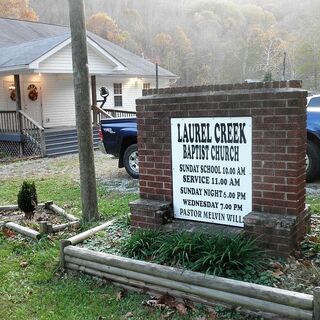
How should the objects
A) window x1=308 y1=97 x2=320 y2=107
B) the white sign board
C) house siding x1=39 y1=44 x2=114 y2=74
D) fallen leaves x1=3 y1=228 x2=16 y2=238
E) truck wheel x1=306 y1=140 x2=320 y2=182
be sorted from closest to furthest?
the white sign board → fallen leaves x1=3 y1=228 x2=16 y2=238 → truck wheel x1=306 y1=140 x2=320 y2=182 → window x1=308 y1=97 x2=320 y2=107 → house siding x1=39 y1=44 x2=114 y2=74

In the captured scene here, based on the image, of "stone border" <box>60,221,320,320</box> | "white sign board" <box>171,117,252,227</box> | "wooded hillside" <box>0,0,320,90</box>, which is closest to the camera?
"stone border" <box>60,221,320,320</box>

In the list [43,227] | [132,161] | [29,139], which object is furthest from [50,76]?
[43,227]

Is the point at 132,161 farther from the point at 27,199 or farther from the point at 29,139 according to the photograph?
the point at 29,139

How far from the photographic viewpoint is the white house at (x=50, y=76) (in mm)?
17906

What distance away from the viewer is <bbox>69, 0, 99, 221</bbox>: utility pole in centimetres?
594

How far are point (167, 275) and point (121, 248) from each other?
3.43 ft

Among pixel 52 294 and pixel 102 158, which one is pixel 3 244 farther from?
pixel 102 158

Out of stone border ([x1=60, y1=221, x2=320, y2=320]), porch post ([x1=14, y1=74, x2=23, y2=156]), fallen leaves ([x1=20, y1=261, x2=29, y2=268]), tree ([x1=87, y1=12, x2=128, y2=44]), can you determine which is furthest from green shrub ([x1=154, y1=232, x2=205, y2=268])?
tree ([x1=87, y1=12, x2=128, y2=44])

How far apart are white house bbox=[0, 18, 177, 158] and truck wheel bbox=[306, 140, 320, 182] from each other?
11.0 m

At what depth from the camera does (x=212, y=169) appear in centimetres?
488

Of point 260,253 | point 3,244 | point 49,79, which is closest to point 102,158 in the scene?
point 49,79

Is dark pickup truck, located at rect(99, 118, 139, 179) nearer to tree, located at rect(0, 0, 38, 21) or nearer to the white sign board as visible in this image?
the white sign board

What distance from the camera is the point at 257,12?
64.3m

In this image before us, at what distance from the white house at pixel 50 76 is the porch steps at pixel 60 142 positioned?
2.87ft
